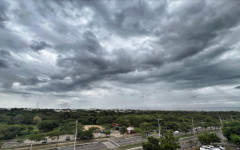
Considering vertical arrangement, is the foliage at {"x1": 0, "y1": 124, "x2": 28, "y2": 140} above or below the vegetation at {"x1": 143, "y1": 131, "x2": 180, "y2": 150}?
below

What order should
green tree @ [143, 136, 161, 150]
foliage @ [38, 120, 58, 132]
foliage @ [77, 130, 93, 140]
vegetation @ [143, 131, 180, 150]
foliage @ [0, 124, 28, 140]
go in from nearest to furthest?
vegetation @ [143, 131, 180, 150] < green tree @ [143, 136, 161, 150] < foliage @ [77, 130, 93, 140] < foliage @ [0, 124, 28, 140] < foliage @ [38, 120, 58, 132]

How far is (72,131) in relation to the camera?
5297cm

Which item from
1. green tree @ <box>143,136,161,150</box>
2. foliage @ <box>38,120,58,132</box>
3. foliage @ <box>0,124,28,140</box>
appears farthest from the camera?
foliage @ <box>38,120,58,132</box>

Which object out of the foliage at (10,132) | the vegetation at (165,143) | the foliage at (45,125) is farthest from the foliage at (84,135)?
the foliage at (45,125)

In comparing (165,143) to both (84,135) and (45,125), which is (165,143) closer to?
(84,135)

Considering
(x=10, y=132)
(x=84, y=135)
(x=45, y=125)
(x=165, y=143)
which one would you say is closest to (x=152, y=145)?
(x=165, y=143)

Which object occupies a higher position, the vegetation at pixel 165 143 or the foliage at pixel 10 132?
the vegetation at pixel 165 143

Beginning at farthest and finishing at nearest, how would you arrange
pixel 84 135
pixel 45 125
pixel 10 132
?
pixel 45 125 < pixel 10 132 < pixel 84 135

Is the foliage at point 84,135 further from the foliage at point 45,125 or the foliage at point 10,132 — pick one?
the foliage at point 45,125

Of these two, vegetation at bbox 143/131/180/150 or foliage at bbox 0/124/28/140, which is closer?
vegetation at bbox 143/131/180/150

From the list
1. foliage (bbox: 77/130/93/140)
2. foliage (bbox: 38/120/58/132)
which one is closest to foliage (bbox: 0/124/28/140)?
foliage (bbox: 38/120/58/132)

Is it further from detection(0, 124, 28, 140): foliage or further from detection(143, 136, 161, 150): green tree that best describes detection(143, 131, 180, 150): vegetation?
detection(0, 124, 28, 140): foliage

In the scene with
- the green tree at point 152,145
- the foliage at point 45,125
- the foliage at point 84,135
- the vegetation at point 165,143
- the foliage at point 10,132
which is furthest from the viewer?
the foliage at point 45,125

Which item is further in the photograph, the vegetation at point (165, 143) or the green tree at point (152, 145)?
the green tree at point (152, 145)
